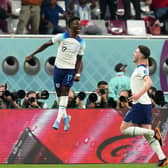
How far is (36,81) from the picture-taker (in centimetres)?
2241

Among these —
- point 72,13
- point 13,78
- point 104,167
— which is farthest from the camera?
point 72,13

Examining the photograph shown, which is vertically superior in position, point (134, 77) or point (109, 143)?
point (134, 77)

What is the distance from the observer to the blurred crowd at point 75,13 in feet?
74.3

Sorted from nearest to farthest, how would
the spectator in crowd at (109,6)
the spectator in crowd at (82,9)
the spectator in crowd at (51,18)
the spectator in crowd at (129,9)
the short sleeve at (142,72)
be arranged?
the short sleeve at (142,72) → the spectator in crowd at (51,18) → the spectator in crowd at (82,9) → the spectator in crowd at (109,6) → the spectator in crowd at (129,9)

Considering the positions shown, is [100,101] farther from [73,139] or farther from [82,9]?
[82,9]

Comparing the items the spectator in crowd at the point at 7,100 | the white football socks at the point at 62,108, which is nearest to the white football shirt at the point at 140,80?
the white football socks at the point at 62,108

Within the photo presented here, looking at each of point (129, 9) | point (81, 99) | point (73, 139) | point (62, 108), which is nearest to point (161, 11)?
point (129, 9)

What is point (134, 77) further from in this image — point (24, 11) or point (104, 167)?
point (24, 11)

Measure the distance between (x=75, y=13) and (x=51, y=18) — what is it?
3.06ft

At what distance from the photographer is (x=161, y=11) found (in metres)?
24.1

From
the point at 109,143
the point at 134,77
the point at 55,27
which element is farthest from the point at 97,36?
the point at 134,77

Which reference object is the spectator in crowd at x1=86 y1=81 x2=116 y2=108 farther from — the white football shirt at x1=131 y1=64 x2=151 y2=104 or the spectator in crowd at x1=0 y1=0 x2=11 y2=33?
the spectator in crowd at x1=0 y1=0 x2=11 y2=33

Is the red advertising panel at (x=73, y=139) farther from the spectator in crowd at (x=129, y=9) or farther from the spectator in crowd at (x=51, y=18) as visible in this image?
the spectator in crowd at (x=129, y=9)

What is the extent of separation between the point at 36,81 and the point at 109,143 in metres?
4.52
